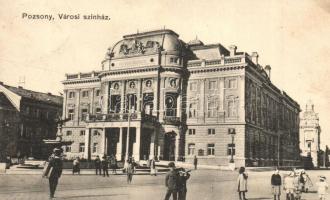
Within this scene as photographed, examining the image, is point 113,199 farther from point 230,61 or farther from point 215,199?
point 230,61

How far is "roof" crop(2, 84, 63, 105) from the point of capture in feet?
216

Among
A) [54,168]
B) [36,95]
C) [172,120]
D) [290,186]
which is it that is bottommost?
[290,186]

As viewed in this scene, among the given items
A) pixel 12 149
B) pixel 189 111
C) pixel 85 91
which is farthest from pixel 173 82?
pixel 12 149

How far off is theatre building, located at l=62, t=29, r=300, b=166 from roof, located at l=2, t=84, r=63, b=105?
49.9 ft

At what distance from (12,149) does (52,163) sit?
165 ft

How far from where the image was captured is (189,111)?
2067 inches

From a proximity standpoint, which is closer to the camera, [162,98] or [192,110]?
[162,98]

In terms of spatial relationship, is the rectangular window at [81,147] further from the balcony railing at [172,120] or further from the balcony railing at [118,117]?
the balcony railing at [172,120]

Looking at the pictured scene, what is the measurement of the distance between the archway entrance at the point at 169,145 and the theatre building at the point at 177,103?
12 cm

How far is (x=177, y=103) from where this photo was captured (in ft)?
171

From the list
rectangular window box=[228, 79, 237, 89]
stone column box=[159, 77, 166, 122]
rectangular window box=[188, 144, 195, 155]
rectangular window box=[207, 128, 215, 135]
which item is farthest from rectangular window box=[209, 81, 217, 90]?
rectangular window box=[188, 144, 195, 155]

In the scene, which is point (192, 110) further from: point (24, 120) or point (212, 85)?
point (24, 120)

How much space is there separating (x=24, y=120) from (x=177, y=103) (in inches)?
1039

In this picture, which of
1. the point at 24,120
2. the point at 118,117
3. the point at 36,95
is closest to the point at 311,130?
the point at 36,95
